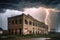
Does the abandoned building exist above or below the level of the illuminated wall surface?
below

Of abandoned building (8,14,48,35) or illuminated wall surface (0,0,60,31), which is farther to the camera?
illuminated wall surface (0,0,60,31)

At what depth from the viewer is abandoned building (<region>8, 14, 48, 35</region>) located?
4512 mm

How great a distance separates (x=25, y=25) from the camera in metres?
4.50

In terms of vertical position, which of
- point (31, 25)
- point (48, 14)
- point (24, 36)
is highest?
point (48, 14)

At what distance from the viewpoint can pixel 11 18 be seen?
4.60m

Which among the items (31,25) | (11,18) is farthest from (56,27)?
(11,18)

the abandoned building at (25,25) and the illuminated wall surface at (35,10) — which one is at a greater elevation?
the illuminated wall surface at (35,10)

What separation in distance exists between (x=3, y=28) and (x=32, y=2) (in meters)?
1.06

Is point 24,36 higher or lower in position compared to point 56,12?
lower

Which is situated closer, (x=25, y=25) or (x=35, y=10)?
(x=25, y=25)

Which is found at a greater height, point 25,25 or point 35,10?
point 35,10

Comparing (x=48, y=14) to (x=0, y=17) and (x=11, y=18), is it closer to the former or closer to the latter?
(x=11, y=18)

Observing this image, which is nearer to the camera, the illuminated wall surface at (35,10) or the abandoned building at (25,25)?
the abandoned building at (25,25)

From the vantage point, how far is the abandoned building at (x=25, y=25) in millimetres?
4512
